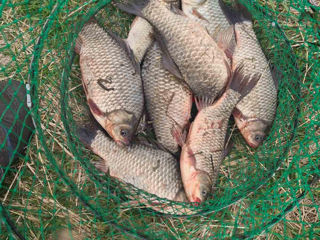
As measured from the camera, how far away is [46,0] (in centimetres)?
A: 233

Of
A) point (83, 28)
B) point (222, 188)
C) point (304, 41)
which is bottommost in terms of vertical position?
point (222, 188)

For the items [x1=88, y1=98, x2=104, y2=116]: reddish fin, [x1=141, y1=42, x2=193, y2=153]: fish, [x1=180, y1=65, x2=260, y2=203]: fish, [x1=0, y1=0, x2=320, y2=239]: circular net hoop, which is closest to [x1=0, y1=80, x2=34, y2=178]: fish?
[x1=0, y1=0, x2=320, y2=239]: circular net hoop

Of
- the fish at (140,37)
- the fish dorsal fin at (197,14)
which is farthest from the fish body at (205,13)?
the fish at (140,37)

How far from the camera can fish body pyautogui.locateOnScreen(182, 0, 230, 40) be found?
206 cm

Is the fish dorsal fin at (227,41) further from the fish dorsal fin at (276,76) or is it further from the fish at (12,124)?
the fish at (12,124)

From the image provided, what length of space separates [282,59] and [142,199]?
1.27m

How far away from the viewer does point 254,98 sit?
2000 millimetres

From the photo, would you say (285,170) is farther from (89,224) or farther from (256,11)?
(89,224)

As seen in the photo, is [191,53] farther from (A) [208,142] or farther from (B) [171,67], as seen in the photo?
(A) [208,142]

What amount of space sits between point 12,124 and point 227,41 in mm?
1416

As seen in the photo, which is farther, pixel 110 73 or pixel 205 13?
pixel 205 13

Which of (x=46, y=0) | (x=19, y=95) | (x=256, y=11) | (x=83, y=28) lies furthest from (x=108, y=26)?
(x=256, y=11)

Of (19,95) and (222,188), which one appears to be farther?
(19,95)

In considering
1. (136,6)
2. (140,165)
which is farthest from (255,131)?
(136,6)
